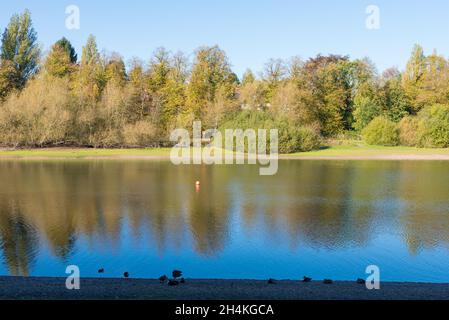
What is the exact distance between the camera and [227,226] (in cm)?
1952

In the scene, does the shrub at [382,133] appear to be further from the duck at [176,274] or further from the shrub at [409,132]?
the duck at [176,274]

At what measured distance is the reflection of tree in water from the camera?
45.4 feet

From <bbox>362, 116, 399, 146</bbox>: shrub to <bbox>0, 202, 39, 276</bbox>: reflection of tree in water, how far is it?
57.6 meters

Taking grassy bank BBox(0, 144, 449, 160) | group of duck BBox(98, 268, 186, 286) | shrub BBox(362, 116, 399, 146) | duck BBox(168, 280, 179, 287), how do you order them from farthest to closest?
1. shrub BBox(362, 116, 399, 146)
2. grassy bank BBox(0, 144, 449, 160)
3. group of duck BBox(98, 268, 186, 286)
4. duck BBox(168, 280, 179, 287)

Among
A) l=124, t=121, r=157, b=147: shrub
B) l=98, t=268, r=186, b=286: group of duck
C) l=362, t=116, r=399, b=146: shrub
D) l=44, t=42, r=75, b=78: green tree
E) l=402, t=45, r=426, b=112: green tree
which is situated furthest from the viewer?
l=402, t=45, r=426, b=112: green tree

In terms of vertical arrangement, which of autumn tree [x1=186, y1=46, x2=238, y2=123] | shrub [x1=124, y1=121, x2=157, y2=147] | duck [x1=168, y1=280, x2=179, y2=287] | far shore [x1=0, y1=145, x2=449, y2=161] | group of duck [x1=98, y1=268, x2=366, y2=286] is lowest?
far shore [x1=0, y1=145, x2=449, y2=161]

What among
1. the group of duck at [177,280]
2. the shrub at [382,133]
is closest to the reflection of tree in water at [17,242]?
the group of duck at [177,280]

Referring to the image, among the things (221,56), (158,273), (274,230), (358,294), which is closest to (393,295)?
(358,294)

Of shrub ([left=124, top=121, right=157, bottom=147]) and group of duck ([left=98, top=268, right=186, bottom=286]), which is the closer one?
group of duck ([left=98, top=268, right=186, bottom=286])

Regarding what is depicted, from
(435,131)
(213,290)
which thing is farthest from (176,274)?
(435,131)

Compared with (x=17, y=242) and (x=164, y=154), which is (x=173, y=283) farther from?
(x=164, y=154)

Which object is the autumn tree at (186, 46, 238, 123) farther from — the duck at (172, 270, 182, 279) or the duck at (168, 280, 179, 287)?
the duck at (168, 280, 179, 287)

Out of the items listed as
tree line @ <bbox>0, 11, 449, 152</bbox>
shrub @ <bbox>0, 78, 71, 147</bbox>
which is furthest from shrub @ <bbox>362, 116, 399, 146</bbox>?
shrub @ <bbox>0, 78, 71, 147</bbox>
